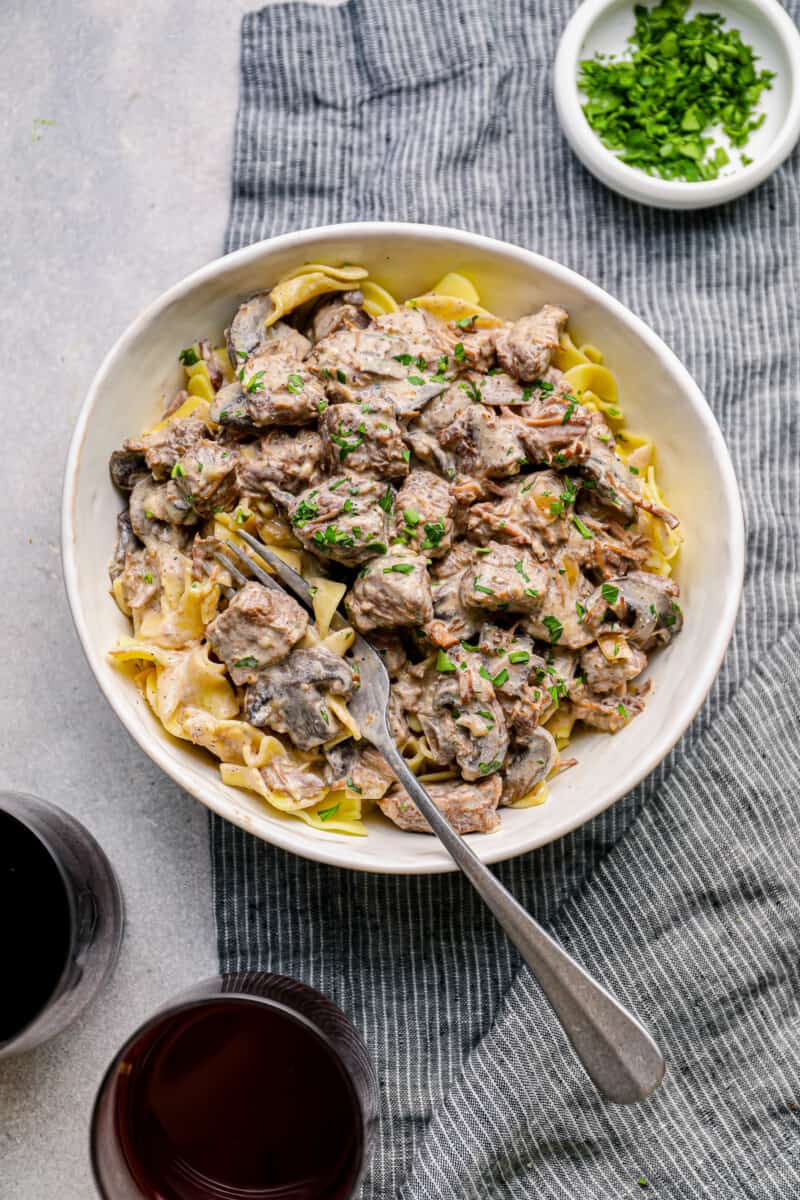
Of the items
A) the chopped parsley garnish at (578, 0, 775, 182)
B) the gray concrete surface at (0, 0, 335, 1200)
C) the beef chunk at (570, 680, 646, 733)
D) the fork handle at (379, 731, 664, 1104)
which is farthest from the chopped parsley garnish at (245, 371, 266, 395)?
the chopped parsley garnish at (578, 0, 775, 182)

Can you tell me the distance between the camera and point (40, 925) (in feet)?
11.9

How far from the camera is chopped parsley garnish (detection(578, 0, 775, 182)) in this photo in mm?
4145

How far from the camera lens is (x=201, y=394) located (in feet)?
12.0

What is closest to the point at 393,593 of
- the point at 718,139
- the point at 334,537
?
the point at 334,537

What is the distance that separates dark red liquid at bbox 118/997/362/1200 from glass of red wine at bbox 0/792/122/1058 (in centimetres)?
38

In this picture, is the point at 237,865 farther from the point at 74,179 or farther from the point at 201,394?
the point at 74,179

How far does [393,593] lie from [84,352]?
1.73 meters

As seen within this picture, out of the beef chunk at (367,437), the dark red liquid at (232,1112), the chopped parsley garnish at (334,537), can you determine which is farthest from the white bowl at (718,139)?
the dark red liquid at (232,1112)

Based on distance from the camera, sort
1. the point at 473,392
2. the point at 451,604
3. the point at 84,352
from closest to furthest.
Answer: the point at 451,604, the point at 473,392, the point at 84,352

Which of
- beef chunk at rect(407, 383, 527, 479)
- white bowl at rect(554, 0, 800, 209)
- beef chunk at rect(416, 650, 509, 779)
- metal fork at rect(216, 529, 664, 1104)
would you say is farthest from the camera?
white bowl at rect(554, 0, 800, 209)

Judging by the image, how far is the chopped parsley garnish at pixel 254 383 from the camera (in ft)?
10.9

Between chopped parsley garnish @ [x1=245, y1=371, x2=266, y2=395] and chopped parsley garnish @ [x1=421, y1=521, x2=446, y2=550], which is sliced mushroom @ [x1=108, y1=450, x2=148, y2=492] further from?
chopped parsley garnish @ [x1=421, y1=521, x2=446, y2=550]

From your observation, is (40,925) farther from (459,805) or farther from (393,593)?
(393,593)

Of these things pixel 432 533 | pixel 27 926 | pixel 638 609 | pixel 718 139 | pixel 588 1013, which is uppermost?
pixel 718 139
